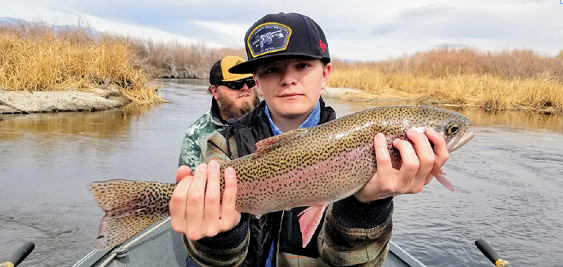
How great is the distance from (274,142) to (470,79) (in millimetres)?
28475

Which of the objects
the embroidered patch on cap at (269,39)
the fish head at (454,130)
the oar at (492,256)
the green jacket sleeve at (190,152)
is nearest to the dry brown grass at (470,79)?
the oar at (492,256)

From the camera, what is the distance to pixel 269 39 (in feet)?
8.43

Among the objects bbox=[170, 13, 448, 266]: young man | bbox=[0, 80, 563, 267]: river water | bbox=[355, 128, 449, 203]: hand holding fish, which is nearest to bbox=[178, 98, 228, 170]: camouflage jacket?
bbox=[0, 80, 563, 267]: river water

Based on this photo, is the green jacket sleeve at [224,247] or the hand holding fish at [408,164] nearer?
the hand holding fish at [408,164]

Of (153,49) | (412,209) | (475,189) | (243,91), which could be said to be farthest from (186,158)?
(153,49)

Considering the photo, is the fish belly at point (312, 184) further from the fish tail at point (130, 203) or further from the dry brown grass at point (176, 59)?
the dry brown grass at point (176, 59)

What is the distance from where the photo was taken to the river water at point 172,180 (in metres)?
5.41

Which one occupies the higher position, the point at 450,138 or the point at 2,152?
the point at 450,138

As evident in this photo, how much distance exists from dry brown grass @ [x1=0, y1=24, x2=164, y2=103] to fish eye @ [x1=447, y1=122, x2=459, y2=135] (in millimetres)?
16901

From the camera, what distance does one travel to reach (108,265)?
12.3 ft

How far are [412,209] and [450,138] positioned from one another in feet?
15.6

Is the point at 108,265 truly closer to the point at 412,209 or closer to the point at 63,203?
the point at 63,203

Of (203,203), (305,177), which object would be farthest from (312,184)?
(203,203)

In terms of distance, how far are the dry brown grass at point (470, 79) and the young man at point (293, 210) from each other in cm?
2490
